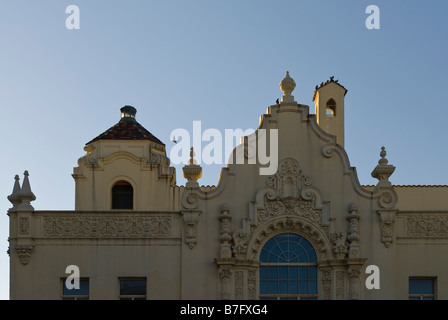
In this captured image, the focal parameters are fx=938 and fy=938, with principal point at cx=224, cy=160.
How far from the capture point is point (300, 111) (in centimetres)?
3192

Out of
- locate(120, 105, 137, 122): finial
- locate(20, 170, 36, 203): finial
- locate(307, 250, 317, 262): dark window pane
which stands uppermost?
locate(120, 105, 137, 122): finial

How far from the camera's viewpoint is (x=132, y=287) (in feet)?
101

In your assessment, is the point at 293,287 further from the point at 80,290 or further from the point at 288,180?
the point at 80,290

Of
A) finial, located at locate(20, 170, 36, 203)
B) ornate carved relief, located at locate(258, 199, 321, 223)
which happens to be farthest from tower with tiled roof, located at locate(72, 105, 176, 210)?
ornate carved relief, located at locate(258, 199, 321, 223)

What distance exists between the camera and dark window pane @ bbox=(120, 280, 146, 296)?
3066 cm

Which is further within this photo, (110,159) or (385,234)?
(110,159)

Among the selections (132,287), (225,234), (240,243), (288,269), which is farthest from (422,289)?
(132,287)

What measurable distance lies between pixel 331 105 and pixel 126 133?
31.8 feet

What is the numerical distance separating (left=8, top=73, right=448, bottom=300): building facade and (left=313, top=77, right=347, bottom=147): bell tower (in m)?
8.95

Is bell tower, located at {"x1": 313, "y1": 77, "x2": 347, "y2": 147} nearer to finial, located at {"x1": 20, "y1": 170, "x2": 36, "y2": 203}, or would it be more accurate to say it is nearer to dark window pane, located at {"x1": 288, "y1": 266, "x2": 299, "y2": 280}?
dark window pane, located at {"x1": 288, "y1": 266, "x2": 299, "y2": 280}

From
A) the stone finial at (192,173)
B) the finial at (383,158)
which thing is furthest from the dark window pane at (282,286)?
the finial at (383,158)
